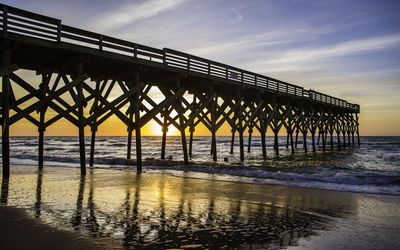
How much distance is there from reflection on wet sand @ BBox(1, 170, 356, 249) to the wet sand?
0.04 feet

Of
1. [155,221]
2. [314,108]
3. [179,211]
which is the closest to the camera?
[155,221]

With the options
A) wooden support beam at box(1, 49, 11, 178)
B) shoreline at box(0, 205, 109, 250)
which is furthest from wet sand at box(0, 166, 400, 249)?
wooden support beam at box(1, 49, 11, 178)

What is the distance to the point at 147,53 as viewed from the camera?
10977 mm

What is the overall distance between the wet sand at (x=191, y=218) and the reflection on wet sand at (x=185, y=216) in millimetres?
12

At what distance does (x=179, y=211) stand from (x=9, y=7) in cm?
699

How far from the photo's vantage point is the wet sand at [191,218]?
331cm

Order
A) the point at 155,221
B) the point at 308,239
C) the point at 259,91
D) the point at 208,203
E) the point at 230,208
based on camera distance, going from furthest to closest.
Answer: the point at 259,91, the point at 208,203, the point at 230,208, the point at 155,221, the point at 308,239

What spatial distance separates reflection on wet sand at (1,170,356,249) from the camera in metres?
3.39

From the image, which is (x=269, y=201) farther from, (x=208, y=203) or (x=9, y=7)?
(x=9, y=7)

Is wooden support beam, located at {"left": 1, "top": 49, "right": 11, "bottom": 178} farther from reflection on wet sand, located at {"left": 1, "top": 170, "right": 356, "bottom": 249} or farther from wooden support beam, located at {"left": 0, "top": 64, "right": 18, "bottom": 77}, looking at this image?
reflection on wet sand, located at {"left": 1, "top": 170, "right": 356, "bottom": 249}

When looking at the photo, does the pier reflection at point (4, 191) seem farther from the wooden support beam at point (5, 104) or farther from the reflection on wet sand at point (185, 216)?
the wooden support beam at point (5, 104)

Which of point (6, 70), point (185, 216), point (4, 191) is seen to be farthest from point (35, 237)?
point (6, 70)

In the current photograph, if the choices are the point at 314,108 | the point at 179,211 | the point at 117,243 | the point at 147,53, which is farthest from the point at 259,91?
the point at 117,243

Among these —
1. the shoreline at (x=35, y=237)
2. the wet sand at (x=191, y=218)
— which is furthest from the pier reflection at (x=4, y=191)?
the shoreline at (x=35, y=237)
